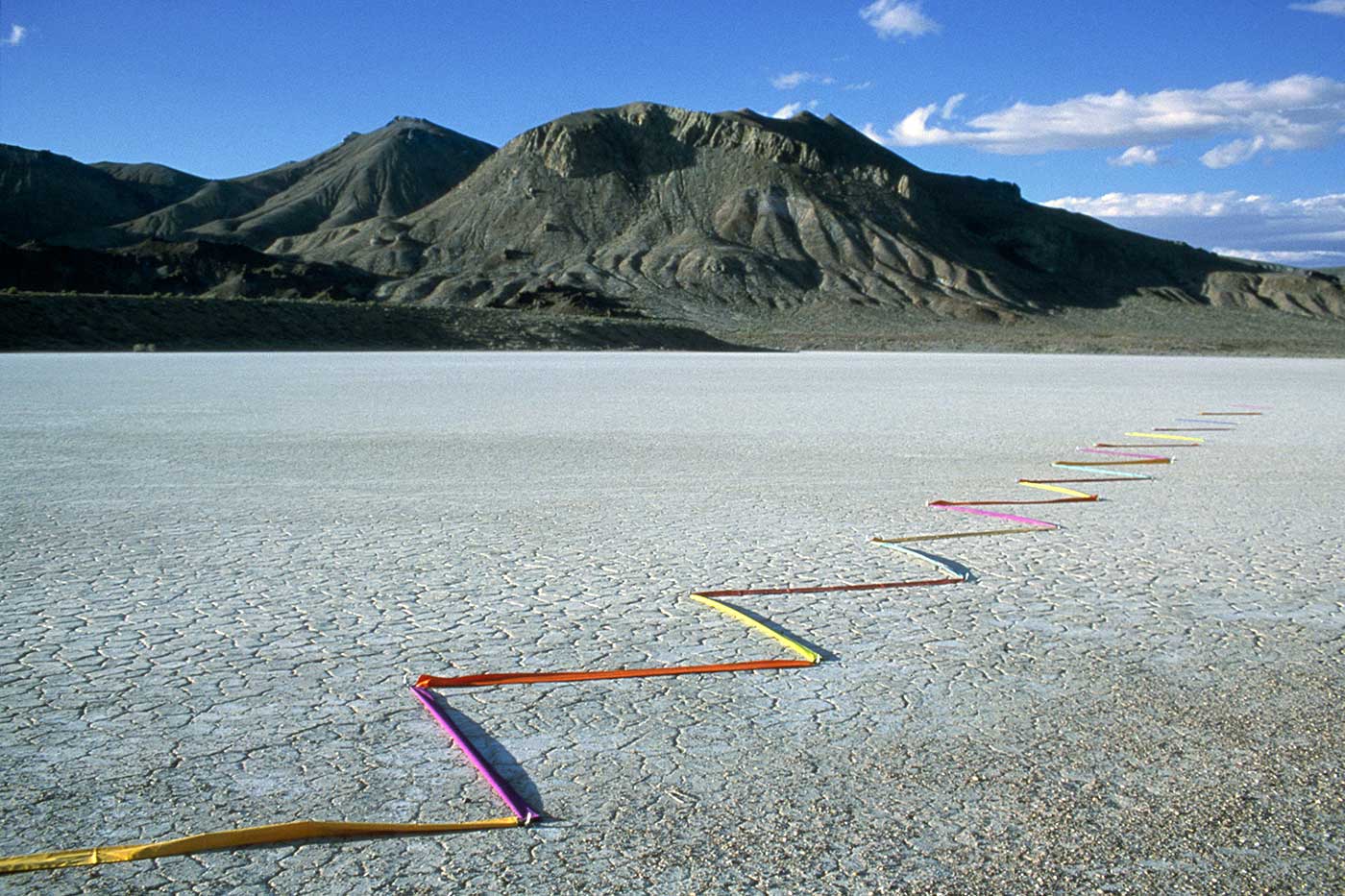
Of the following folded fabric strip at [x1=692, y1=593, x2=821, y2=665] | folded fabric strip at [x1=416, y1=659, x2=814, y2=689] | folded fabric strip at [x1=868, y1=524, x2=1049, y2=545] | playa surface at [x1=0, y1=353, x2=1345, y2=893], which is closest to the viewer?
playa surface at [x1=0, y1=353, x2=1345, y2=893]

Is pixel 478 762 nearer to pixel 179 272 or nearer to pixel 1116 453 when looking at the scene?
pixel 1116 453

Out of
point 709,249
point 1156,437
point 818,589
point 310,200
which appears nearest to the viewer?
point 818,589

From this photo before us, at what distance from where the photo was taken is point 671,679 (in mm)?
5000

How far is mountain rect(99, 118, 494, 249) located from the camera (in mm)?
151125

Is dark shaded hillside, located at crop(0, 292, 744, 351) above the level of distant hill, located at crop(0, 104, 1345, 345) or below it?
below

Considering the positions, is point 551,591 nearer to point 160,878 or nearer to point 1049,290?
point 160,878

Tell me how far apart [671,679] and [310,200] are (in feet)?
569

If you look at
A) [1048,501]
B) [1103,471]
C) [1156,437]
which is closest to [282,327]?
[1156,437]

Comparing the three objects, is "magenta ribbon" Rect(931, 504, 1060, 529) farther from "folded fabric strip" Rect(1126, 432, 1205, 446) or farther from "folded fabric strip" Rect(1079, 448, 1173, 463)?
"folded fabric strip" Rect(1126, 432, 1205, 446)

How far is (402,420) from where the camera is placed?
16922 millimetres

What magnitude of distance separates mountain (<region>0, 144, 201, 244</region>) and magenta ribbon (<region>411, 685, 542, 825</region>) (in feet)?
506

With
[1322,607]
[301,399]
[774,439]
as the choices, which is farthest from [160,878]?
[301,399]

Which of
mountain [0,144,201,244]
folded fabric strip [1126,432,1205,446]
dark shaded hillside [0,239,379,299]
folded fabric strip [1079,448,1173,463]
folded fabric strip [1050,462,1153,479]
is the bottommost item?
folded fabric strip [1126,432,1205,446]

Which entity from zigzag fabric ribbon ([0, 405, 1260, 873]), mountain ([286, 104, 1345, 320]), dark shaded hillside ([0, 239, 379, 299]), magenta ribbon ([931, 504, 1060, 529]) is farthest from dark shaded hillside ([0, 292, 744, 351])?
zigzag fabric ribbon ([0, 405, 1260, 873])
